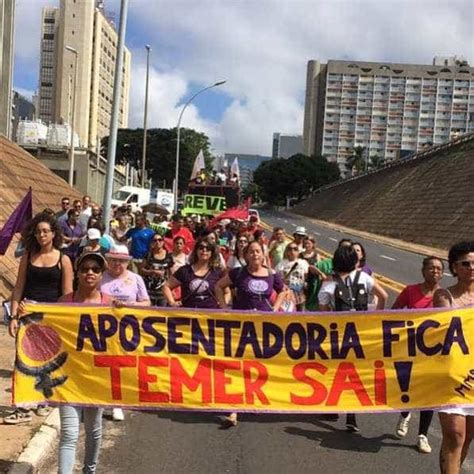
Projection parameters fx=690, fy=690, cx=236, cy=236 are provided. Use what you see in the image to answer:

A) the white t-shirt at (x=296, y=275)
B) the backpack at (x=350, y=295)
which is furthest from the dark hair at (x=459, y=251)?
the white t-shirt at (x=296, y=275)

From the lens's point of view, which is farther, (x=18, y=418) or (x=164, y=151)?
(x=164, y=151)

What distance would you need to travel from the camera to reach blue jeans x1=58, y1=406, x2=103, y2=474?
13.9 ft

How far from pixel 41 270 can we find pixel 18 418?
56.1 inches

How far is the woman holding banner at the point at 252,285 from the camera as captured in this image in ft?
19.8

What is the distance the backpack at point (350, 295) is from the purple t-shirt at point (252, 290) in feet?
1.86

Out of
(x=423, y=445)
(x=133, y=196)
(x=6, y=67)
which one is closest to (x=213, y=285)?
(x=423, y=445)

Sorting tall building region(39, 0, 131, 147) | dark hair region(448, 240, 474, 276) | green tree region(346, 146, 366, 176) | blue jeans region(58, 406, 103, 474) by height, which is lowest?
blue jeans region(58, 406, 103, 474)

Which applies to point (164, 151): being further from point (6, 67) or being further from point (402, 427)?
point (402, 427)

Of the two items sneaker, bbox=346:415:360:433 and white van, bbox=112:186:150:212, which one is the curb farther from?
white van, bbox=112:186:150:212

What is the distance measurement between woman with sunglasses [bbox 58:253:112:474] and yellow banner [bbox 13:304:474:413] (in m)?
0.10

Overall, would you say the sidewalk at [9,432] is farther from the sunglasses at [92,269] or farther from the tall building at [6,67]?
the tall building at [6,67]

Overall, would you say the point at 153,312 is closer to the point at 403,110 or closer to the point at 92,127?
the point at 92,127

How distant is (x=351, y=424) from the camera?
20.1 ft

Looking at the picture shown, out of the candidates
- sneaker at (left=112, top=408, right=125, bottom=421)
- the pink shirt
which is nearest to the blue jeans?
sneaker at (left=112, top=408, right=125, bottom=421)
